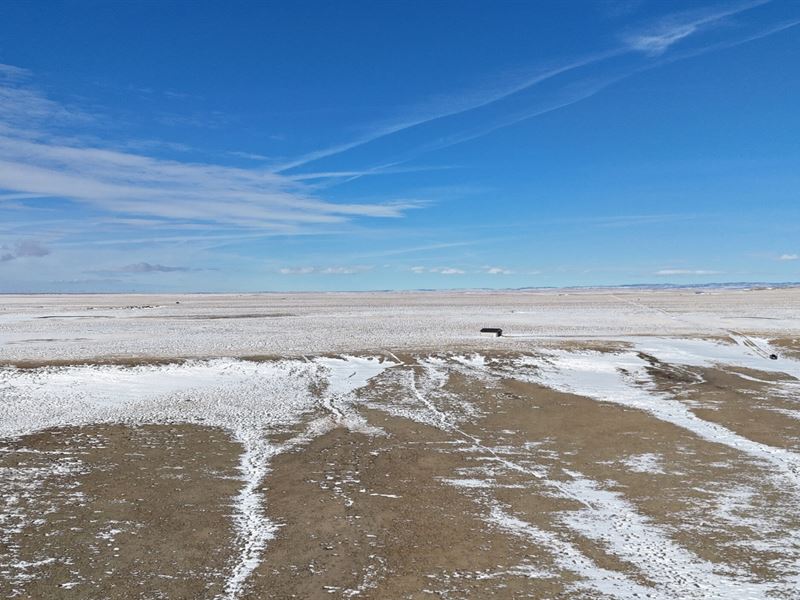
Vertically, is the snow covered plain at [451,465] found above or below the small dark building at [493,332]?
below

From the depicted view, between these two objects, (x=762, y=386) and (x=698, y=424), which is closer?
(x=698, y=424)

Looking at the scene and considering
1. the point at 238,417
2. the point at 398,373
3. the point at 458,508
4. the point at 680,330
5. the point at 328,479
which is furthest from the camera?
the point at 680,330

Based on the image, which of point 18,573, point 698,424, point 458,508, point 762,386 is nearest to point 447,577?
point 458,508

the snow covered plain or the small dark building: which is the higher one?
the small dark building

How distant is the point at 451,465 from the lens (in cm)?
1192

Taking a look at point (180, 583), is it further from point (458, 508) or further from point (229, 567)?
point (458, 508)

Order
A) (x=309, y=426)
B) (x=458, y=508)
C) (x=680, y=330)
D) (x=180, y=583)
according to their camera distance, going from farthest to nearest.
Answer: (x=680, y=330) < (x=309, y=426) < (x=458, y=508) < (x=180, y=583)

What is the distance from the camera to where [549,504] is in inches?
380

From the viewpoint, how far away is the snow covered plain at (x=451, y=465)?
7.29 m

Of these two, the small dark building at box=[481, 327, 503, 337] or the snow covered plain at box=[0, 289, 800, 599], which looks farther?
the small dark building at box=[481, 327, 503, 337]

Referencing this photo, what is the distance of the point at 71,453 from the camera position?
12727 millimetres

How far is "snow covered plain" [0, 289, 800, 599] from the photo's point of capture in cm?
729

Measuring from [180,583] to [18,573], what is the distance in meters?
2.11

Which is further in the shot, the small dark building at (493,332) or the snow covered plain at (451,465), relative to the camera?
the small dark building at (493,332)
